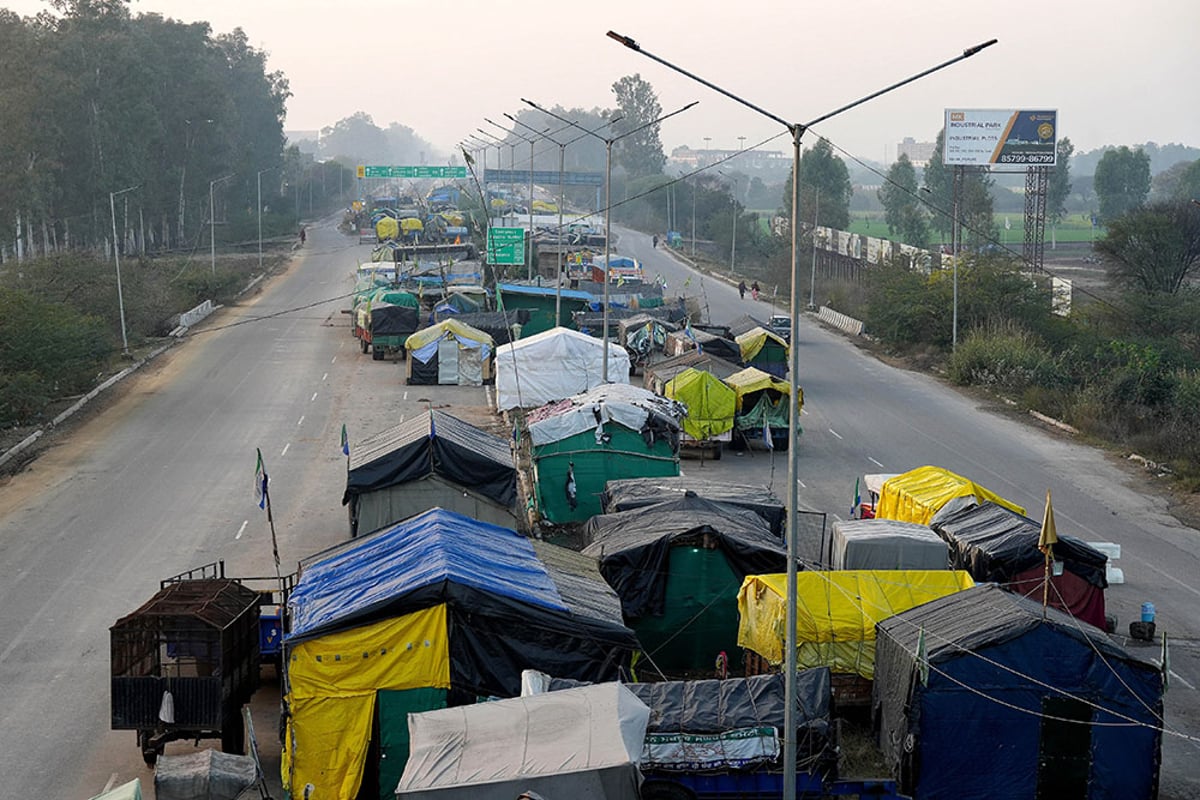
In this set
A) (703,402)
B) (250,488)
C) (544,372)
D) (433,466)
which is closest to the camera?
(433,466)

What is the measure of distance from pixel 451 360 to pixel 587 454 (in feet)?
62.6

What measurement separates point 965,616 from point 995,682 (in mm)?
1121

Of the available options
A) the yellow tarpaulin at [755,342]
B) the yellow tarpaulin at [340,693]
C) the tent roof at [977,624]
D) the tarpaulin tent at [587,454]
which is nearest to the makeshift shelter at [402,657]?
the yellow tarpaulin at [340,693]

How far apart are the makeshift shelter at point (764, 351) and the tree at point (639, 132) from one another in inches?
5611

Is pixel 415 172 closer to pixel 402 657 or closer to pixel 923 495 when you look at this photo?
pixel 923 495

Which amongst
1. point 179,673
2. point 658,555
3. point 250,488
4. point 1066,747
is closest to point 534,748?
point 179,673

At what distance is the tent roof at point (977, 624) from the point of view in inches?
569

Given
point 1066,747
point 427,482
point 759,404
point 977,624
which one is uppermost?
point 977,624

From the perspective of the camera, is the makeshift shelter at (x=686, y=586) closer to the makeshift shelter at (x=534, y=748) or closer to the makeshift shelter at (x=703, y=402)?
the makeshift shelter at (x=534, y=748)

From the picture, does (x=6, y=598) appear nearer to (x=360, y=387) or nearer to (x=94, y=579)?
(x=94, y=579)

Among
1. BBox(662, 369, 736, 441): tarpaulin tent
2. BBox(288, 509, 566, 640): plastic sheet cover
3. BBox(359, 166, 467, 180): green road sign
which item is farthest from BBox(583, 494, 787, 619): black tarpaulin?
BBox(359, 166, 467, 180): green road sign

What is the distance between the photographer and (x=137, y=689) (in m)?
14.8

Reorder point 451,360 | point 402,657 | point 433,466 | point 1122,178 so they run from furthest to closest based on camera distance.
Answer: point 1122,178
point 451,360
point 433,466
point 402,657

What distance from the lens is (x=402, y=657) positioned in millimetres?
14344
